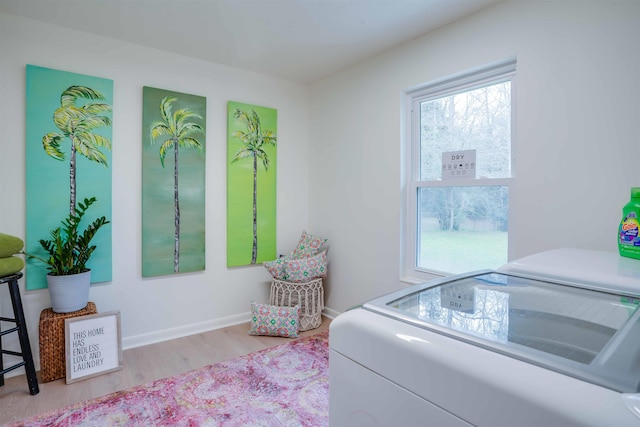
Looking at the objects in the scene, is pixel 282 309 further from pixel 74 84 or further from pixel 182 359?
pixel 74 84

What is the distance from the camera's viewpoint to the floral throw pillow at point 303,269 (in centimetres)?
308

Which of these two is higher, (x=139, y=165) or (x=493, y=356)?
(x=139, y=165)

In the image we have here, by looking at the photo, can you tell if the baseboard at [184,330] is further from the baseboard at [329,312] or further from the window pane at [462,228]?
the window pane at [462,228]

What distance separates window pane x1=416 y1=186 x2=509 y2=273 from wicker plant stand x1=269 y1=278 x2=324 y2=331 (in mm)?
1036

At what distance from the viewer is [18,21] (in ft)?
7.61

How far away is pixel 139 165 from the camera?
2.79 m

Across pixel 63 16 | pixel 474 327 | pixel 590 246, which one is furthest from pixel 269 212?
pixel 474 327

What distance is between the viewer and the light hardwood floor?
6.61ft

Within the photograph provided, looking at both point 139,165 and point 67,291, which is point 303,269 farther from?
point 67,291

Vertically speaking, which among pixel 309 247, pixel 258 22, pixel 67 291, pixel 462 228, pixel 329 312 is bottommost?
pixel 329 312

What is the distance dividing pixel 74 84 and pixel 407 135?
102 inches

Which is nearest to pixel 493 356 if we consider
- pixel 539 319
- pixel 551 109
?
pixel 539 319

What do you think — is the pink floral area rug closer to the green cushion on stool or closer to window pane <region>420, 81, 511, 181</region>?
the green cushion on stool

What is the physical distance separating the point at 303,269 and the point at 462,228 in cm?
142
